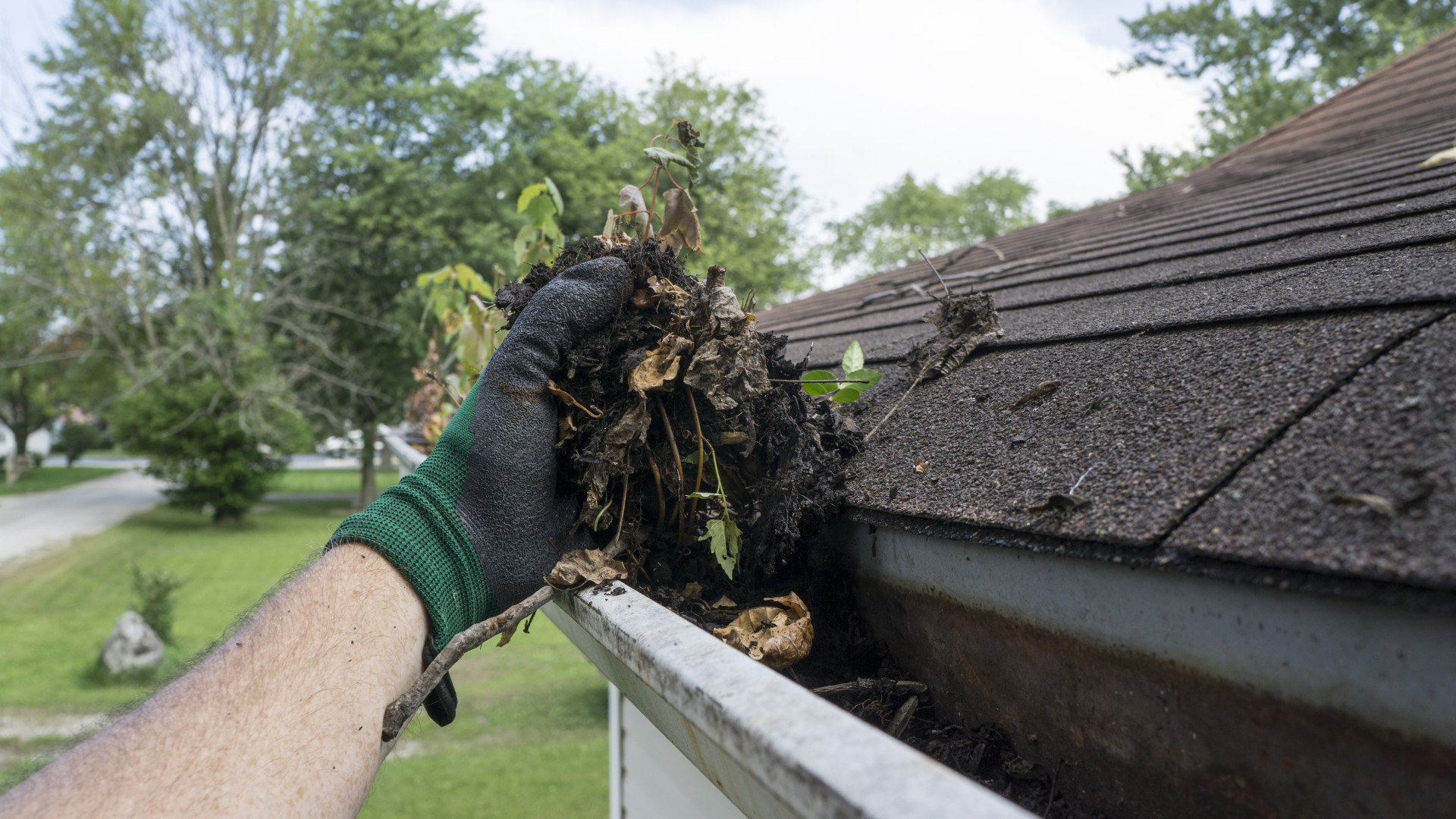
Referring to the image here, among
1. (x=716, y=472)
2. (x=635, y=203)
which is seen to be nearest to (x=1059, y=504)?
(x=716, y=472)

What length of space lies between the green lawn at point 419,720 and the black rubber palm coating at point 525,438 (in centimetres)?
34

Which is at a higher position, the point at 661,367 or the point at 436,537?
the point at 661,367

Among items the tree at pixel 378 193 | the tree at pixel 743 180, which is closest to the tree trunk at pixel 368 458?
the tree at pixel 378 193

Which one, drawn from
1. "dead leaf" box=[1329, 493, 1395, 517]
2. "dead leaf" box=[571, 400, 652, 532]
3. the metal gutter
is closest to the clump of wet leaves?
"dead leaf" box=[571, 400, 652, 532]

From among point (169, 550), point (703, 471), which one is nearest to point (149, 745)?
point (703, 471)

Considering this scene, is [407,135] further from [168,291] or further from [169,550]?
[169,550]

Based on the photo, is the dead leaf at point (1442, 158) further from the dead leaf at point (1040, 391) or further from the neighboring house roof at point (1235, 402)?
the dead leaf at point (1040, 391)

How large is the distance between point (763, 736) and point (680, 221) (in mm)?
1184

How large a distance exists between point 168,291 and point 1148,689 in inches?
818

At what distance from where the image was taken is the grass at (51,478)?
23805 millimetres

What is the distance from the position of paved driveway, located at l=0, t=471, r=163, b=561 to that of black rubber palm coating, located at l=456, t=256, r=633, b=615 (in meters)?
17.2

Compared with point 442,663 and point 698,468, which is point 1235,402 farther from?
point 442,663

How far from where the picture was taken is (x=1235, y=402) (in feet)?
2.90

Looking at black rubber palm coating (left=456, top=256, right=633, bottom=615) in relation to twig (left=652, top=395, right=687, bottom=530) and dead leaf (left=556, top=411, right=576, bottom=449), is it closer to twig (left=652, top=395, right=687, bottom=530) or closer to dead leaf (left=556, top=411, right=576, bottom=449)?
dead leaf (left=556, top=411, right=576, bottom=449)
